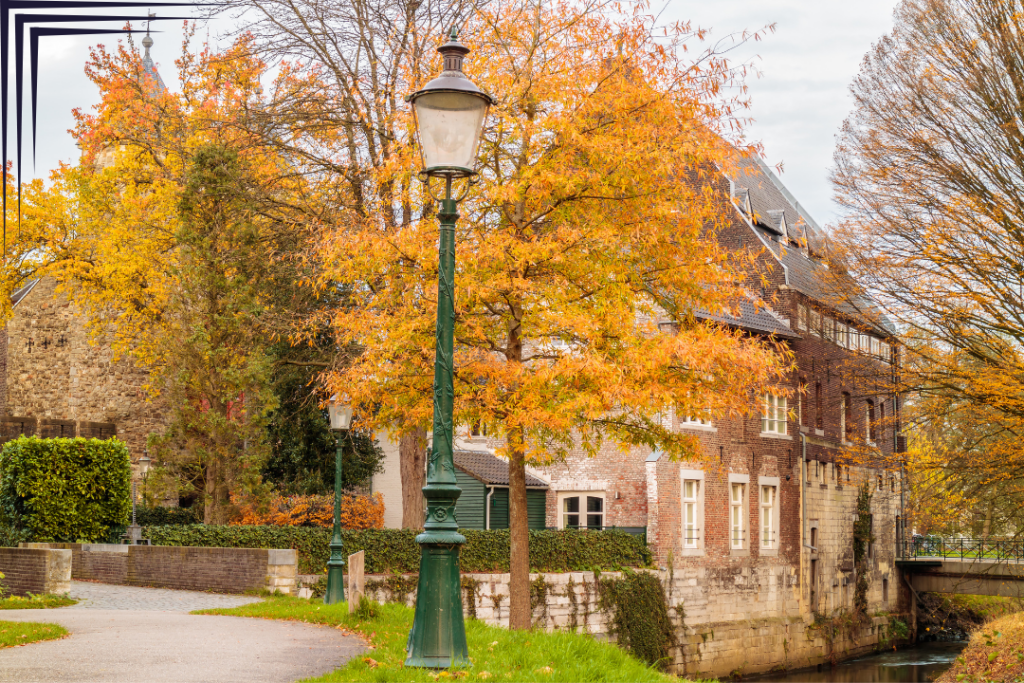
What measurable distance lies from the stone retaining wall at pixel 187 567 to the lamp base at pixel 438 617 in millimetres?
10418

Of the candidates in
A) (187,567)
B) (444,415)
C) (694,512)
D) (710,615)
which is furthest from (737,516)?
(444,415)

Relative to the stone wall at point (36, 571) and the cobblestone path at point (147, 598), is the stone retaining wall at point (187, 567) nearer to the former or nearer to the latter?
the cobblestone path at point (147, 598)

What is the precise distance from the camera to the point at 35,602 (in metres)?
14.4

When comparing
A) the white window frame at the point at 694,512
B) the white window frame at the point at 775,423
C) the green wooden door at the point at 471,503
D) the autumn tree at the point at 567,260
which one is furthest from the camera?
the white window frame at the point at 775,423

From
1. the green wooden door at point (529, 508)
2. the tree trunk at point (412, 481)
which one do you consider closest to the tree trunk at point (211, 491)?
the tree trunk at point (412, 481)

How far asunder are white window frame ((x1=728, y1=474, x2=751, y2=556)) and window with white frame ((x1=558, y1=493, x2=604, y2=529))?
12.9 ft

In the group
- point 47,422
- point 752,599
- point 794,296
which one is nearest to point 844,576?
point 752,599

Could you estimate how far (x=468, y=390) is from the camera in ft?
45.6

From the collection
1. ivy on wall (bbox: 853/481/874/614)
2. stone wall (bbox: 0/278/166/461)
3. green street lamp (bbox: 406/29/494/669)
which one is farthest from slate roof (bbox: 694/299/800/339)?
green street lamp (bbox: 406/29/494/669)

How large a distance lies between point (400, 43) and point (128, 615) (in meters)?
12.0

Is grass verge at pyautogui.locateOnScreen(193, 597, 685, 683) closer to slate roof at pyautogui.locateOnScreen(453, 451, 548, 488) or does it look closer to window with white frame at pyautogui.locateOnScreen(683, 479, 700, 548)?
window with white frame at pyautogui.locateOnScreen(683, 479, 700, 548)

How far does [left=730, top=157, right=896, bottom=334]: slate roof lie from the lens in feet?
69.8

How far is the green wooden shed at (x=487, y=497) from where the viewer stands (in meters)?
29.3

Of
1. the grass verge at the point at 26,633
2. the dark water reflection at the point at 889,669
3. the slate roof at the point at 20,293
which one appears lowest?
the dark water reflection at the point at 889,669
